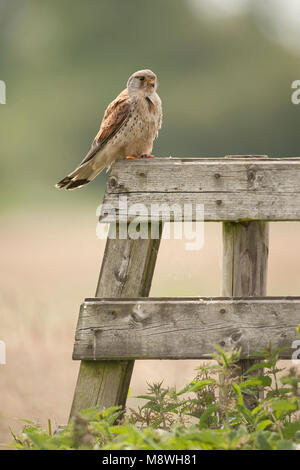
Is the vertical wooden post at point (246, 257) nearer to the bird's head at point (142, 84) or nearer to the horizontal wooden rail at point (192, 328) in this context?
the horizontal wooden rail at point (192, 328)

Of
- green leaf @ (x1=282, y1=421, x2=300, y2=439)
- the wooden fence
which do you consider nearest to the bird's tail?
the wooden fence

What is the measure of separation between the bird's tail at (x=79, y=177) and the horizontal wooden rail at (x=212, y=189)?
2.65ft

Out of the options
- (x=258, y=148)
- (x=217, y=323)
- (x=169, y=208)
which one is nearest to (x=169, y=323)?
(x=217, y=323)

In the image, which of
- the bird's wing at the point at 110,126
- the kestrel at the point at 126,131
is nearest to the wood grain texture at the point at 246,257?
the kestrel at the point at 126,131

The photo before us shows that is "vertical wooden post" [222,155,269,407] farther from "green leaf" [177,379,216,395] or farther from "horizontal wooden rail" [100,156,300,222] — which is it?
"green leaf" [177,379,216,395]

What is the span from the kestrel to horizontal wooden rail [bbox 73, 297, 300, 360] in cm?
102

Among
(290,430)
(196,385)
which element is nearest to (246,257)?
(196,385)

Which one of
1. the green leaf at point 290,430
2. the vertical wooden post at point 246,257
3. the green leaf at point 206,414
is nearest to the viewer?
the green leaf at point 290,430

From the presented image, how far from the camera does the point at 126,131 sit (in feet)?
12.7

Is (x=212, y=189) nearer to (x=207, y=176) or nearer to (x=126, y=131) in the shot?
(x=207, y=176)

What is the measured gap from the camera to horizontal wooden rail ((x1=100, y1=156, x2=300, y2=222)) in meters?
3.13

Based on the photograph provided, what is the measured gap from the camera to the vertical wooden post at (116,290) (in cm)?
316

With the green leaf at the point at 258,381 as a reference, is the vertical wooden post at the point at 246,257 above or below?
above

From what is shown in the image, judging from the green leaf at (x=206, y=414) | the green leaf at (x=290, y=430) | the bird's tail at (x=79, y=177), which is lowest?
the green leaf at (x=290, y=430)
